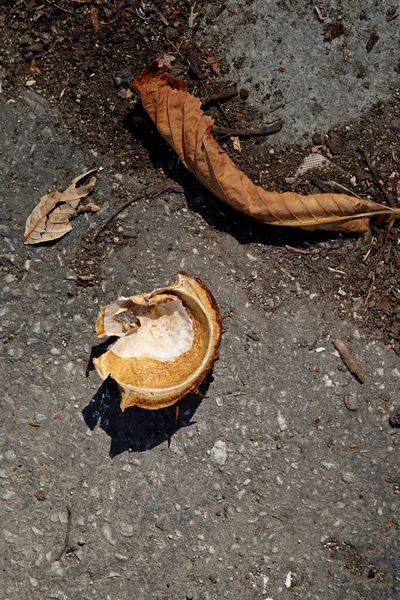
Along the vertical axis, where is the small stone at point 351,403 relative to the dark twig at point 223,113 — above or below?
below

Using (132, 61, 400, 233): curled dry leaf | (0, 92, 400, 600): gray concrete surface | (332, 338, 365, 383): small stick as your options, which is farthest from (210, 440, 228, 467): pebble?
(132, 61, 400, 233): curled dry leaf

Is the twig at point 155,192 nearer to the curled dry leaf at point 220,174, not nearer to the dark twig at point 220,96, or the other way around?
the curled dry leaf at point 220,174

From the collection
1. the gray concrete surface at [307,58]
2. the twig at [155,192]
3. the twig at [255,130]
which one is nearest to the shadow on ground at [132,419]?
the twig at [155,192]

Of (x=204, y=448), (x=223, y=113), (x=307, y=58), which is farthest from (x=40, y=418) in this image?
(x=307, y=58)

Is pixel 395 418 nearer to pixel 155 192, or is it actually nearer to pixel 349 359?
pixel 349 359

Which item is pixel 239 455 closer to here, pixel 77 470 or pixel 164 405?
pixel 164 405

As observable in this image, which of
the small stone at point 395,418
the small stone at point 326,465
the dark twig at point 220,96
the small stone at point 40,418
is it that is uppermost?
the dark twig at point 220,96

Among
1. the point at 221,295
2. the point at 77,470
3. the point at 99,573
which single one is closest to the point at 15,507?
the point at 77,470
